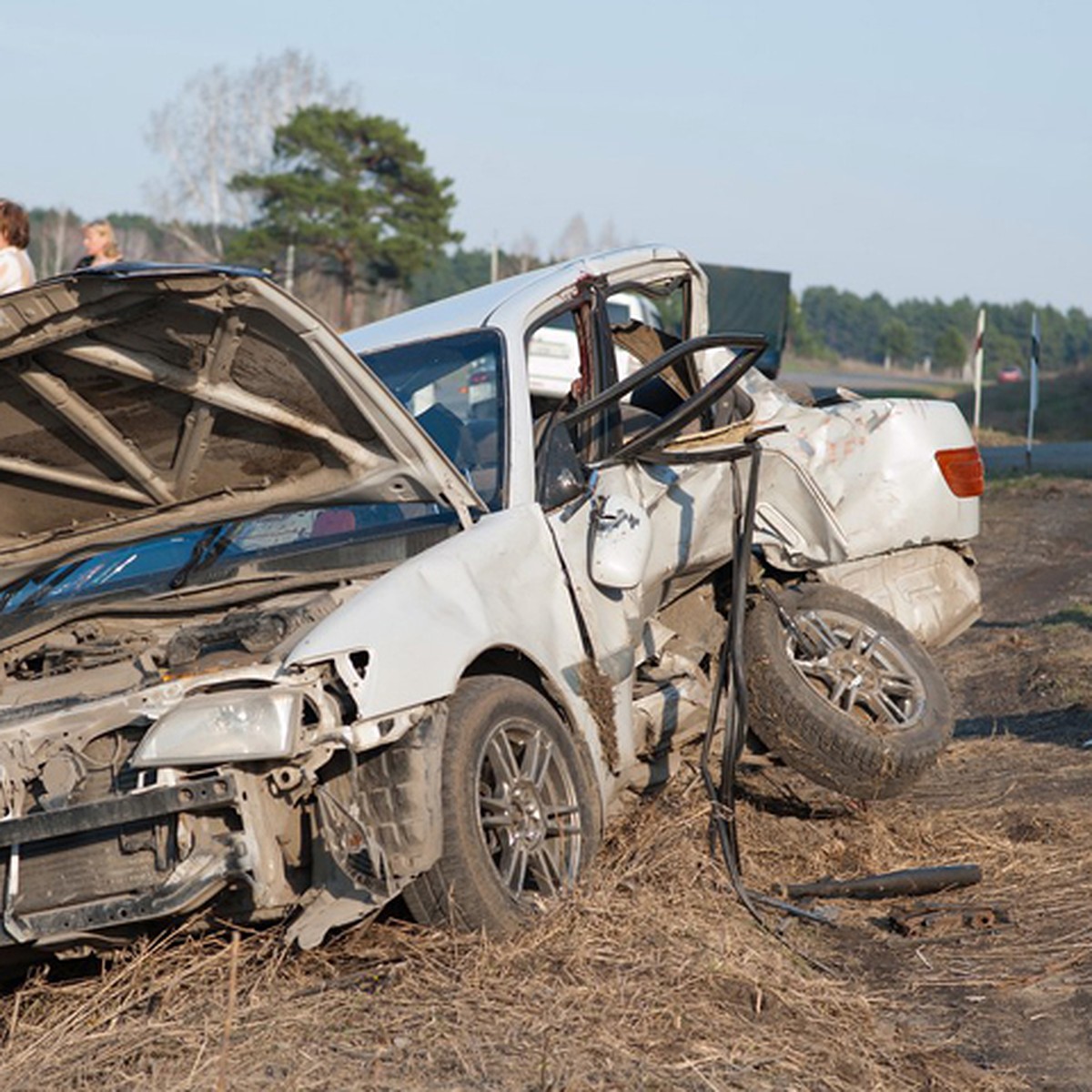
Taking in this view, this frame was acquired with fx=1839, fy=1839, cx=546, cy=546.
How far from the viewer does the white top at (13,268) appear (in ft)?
26.3

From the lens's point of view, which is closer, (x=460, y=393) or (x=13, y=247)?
(x=460, y=393)

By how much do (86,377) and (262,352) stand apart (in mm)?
514

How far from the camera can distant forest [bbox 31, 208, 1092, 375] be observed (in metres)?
61.2

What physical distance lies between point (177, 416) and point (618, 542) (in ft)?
4.70

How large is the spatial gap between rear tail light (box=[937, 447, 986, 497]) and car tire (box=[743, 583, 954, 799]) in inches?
31.6

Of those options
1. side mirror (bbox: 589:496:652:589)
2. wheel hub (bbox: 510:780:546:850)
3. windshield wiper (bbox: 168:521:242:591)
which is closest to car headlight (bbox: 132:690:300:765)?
wheel hub (bbox: 510:780:546:850)

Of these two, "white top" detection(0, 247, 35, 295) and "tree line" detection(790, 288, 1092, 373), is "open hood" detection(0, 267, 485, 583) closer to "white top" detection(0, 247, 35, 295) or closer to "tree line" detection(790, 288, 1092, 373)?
"white top" detection(0, 247, 35, 295)

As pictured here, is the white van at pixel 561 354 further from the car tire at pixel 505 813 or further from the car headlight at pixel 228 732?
the car headlight at pixel 228 732

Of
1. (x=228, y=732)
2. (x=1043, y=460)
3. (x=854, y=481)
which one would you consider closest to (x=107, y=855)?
(x=228, y=732)

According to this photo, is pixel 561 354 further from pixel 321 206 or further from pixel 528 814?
pixel 321 206

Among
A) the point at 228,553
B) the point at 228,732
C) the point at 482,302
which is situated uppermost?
the point at 482,302

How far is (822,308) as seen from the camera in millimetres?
159000

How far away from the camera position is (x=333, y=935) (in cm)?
491

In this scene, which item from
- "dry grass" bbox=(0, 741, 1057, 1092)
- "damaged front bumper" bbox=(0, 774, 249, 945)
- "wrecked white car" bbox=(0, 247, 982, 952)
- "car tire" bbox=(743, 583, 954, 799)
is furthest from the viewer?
"car tire" bbox=(743, 583, 954, 799)
